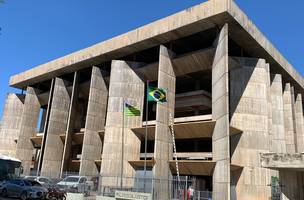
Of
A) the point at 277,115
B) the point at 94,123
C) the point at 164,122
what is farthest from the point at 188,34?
the point at 94,123

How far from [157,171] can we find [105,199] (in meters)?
10.1

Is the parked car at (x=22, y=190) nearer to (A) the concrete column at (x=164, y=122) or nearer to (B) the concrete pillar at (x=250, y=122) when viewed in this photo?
(A) the concrete column at (x=164, y=122)

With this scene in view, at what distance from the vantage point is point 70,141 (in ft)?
142

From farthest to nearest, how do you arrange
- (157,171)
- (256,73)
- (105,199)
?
(256,73) < (157,171) < (105,199)

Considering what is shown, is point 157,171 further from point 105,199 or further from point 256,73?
point 256,73

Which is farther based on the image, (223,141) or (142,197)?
(223,141)

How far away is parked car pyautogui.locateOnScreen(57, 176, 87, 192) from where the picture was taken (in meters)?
25.5

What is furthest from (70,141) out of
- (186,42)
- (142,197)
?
(142,197)

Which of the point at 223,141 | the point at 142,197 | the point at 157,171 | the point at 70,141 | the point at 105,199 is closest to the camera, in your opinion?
the point at 142,197

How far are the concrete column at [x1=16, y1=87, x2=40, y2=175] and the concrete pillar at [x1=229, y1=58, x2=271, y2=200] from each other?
31.7 metres

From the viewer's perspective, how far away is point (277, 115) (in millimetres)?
37781

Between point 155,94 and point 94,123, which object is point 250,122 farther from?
point 94,123

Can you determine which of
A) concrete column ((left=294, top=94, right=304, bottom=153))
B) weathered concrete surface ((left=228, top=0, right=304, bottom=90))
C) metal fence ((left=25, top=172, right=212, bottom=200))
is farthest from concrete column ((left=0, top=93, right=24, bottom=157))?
concrete column ((left=294, top=94, right=304, bottom=153))

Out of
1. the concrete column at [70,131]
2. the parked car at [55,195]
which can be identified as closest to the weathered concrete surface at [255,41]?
the parked car at [55,195]
